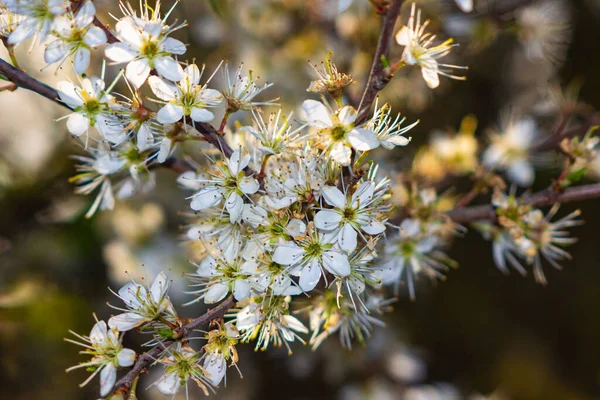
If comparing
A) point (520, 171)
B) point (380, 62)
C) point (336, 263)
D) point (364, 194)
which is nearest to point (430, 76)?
point (380, 62)

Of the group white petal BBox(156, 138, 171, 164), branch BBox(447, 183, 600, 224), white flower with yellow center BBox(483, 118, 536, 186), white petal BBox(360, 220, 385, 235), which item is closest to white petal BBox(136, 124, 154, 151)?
white petal BBox(156, 138, 171, 164)

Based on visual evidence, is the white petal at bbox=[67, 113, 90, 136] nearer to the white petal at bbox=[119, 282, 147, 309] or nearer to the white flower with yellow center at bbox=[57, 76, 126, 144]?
the white flower with yellow center at bbox=[57, 76, 126, 144]

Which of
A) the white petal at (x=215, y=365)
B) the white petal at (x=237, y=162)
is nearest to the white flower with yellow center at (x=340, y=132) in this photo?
the white petal at (x=237, y=162)

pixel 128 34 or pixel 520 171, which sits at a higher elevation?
pixel 128 34

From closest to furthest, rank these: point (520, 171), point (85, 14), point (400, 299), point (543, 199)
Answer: point (85, 14) < point (543, 199) < point (520, 171) < point (400, 299)

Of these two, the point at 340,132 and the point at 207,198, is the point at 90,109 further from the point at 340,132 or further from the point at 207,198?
the point at 340,132

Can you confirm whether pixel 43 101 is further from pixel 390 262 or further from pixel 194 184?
pixel 390 262

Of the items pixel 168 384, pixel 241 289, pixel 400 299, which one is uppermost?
pixel 241 289
